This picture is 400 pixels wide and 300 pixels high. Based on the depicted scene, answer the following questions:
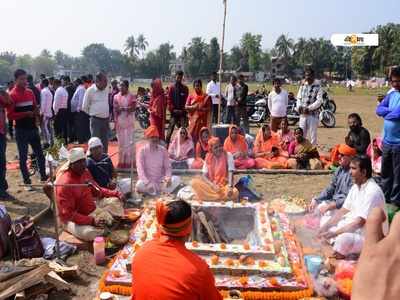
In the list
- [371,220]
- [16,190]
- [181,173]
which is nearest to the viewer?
[371,220]

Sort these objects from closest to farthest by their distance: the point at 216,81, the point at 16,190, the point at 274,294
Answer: the point at 274,294 → the point at 16,190 → the point at 216,81

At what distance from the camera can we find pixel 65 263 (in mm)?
4668

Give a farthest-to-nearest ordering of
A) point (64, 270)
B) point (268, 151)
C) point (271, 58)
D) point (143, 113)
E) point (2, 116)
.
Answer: point (271, 58), point (143, 113), point (268, 151), point (2, 116), point (64, 270)

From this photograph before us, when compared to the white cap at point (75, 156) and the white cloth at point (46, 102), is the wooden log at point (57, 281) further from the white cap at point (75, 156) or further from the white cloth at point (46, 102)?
the white cloth at point (46, 102)

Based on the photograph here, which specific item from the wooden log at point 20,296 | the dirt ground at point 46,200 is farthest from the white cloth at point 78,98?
the wooden log at point 20,296

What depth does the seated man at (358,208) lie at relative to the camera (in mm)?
4598

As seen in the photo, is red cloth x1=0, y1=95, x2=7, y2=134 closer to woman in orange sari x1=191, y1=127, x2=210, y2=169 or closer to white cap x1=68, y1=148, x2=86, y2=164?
white cap x1=68, y1=148, x2=86, y2=164

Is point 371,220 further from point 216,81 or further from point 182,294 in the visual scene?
point 216,81

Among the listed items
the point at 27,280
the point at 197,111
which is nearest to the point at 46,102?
the point at 197,111

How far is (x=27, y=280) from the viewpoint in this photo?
3.88m

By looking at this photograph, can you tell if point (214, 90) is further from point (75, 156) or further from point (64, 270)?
point (64, 270)

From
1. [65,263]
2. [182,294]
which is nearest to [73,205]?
[65,263]

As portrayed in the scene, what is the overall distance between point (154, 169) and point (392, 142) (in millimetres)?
3608

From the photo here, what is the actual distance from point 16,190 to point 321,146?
7259mm
